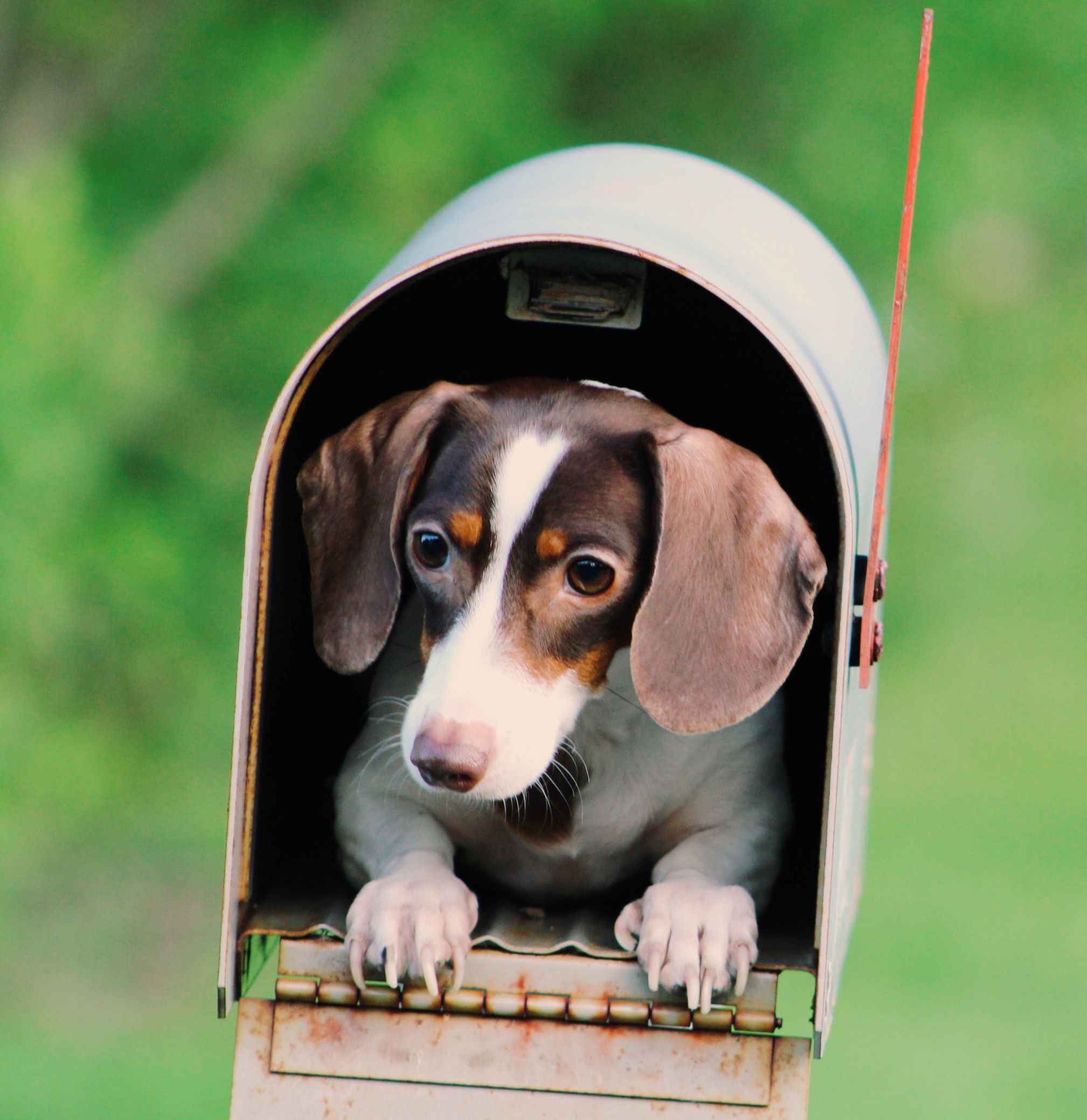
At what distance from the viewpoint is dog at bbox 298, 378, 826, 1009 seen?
2.12 meters

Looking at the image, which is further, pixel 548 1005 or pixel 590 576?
pixel 590 576

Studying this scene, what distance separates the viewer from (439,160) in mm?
5973

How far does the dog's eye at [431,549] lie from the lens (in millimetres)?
2279

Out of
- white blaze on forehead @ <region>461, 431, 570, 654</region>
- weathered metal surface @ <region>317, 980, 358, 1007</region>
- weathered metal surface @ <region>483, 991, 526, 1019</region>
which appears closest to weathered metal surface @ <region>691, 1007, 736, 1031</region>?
weathered metal surface @ <region>483, 991, 526, 1019</region>

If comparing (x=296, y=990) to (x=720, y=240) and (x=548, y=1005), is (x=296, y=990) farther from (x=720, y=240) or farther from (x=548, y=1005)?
(x=720, y=240)

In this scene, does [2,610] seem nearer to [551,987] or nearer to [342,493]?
[342,493]

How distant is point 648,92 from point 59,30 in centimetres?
236

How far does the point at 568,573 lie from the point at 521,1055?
65 cm

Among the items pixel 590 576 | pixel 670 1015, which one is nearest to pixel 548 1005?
pixel 670 1015

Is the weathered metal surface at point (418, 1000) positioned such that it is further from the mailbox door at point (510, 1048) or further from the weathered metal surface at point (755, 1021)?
the weathered metal surface at point (755, 1021)

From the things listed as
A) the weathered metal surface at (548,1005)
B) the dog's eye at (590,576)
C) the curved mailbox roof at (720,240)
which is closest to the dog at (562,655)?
the dog's eye at (590,576)

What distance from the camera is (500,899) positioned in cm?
252

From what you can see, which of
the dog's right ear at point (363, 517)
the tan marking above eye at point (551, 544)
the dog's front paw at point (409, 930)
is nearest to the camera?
the dog's front paw at point (409, 930)

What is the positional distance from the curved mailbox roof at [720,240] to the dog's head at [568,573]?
0.19 meters
